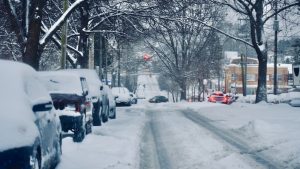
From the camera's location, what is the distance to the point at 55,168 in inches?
399

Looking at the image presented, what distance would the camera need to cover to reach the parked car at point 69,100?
46.6 feet

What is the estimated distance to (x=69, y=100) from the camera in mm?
14422

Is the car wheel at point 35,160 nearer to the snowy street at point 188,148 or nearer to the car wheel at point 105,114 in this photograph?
the snowy street at point 188,148

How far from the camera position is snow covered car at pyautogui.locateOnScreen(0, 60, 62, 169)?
21.6 feet

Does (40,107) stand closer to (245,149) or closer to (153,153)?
(153,153)

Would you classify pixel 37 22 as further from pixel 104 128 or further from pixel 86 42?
pixel 86 42

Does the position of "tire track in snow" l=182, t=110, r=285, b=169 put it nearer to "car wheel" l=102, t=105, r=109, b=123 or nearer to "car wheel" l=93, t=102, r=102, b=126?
"car wheel" l=93, t=102, r=102, b=126

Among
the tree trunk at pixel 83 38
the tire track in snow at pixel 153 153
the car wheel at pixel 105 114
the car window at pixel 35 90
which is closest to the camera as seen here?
the car window at pixel 35 90

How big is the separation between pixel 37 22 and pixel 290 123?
9.75 meters

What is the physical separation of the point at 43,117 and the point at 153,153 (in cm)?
512

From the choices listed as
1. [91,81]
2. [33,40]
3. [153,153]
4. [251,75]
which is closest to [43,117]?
[153,153]

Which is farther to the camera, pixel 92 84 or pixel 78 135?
pixel 92 84

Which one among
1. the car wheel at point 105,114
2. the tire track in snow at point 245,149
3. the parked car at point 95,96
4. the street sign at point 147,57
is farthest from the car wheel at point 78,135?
the street sign at point 147,57

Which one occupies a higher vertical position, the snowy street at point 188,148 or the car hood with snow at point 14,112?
the car hood with snow at point 14,112
